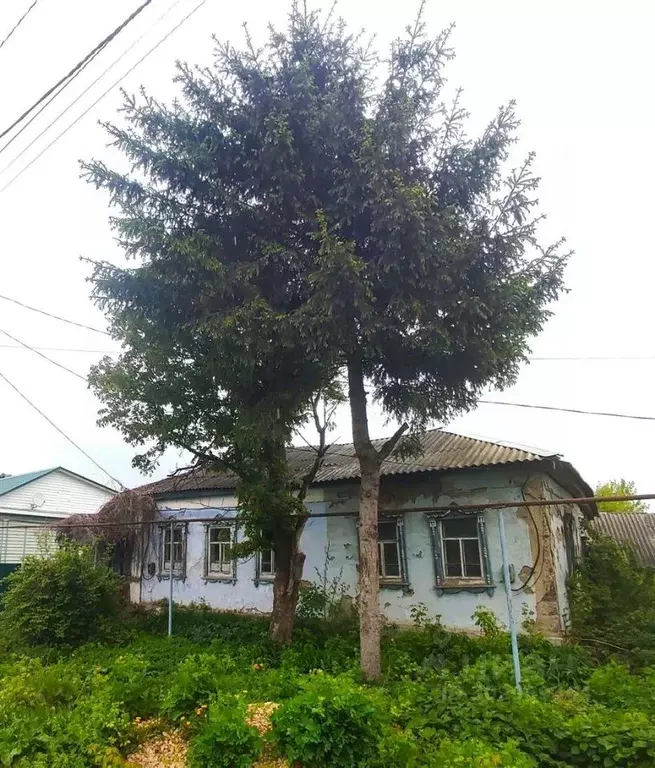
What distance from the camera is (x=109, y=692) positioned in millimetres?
5457

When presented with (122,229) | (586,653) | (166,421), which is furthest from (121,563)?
(586,653)

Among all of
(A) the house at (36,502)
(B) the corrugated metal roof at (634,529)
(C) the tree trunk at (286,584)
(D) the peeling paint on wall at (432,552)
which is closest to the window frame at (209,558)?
(D) the peeling paint on wall at (432,552)

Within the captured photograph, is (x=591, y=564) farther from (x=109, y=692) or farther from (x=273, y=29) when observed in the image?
(x=273, y=29)

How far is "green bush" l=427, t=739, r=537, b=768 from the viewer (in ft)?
12.1

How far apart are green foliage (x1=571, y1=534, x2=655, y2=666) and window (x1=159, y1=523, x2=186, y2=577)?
9.94 metres

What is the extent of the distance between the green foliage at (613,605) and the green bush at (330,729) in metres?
5.85

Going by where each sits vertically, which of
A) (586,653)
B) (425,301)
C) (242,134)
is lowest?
(586,653)

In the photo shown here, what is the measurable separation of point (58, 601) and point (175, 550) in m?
4.75

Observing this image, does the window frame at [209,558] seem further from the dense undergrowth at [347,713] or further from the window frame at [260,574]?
the dense undergrowth at [347,713]

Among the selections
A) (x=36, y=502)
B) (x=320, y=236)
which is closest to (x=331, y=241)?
(x=320, y=236)

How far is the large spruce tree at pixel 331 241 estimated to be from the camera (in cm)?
674

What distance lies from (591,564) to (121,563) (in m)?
13.3

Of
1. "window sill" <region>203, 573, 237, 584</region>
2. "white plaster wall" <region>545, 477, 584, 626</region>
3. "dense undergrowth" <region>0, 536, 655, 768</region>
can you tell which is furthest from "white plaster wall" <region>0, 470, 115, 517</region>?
"white plaster wall" <region>545, 477, 584, 626</region>

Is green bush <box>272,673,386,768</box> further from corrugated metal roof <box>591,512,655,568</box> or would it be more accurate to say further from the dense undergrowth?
corrugated metal roof <box>591,512,655,568</box>
